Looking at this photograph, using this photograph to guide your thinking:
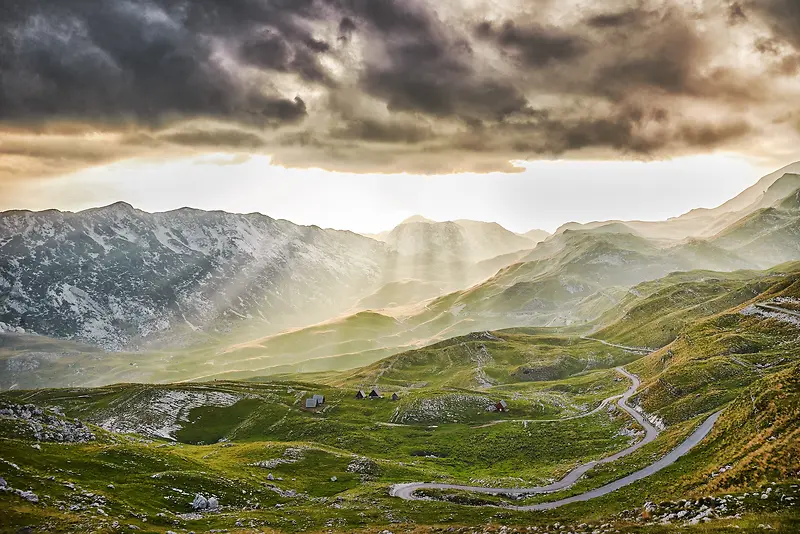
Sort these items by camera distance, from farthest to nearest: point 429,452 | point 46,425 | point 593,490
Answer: point 429,452 < point 46,425 < point 593,490

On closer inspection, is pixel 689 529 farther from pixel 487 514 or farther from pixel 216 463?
pixel 216 463

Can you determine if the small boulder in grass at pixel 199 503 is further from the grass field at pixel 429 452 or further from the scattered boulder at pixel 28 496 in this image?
the scattered boulder at pixel 28 496

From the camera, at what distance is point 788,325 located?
120 meters

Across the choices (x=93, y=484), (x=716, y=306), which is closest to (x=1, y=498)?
(x=93, y=484)

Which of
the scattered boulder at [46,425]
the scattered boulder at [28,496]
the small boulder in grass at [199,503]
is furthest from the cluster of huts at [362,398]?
the scattered boulder at [28,496]

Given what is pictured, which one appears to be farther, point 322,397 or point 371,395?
point 371,395

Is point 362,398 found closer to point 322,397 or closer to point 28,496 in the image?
point 322,397

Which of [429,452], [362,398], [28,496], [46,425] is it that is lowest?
[429,452]

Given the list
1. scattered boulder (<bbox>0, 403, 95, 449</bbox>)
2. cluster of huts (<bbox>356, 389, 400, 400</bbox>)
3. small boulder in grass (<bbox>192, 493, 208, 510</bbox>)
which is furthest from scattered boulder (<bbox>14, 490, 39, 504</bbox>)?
cluster of huts (<bbox>356, 389, 400, 400</bbox>)

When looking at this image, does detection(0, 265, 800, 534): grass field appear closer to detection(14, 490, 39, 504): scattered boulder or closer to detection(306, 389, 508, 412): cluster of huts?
detection(14, 490, 39, 504): scattered boulder

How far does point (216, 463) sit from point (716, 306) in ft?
645

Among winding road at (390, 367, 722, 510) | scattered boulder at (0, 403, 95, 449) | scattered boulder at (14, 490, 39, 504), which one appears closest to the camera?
scattered boulder at (14, 490, 39, 504)

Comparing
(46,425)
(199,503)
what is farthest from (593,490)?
(46,425)

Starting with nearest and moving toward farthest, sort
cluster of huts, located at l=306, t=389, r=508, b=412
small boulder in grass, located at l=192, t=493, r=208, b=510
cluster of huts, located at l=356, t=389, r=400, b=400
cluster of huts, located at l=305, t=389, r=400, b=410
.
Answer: small boulder in grass, located at l=192, t=493, r=208, b=510, cluster of huts, located at l=306, t=389, r=508, b=412, cluster of huts, located at l=305, t=389, r=400, b=410, cluster of huts, located at l=356, t=389, r=400, b=400
